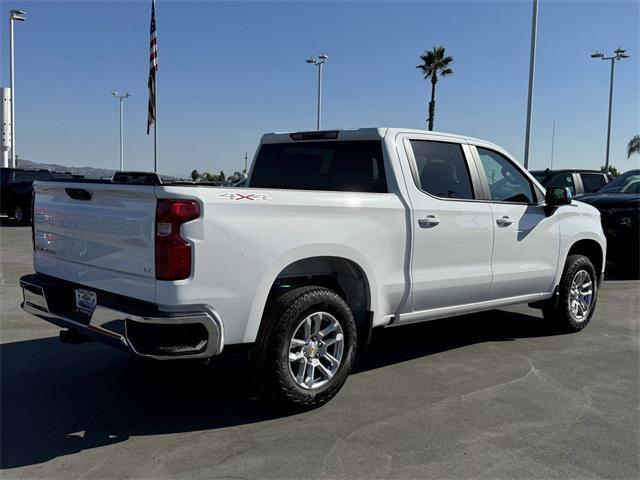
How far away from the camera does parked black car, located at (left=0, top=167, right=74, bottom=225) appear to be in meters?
18.9

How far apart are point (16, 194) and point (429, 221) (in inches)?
698

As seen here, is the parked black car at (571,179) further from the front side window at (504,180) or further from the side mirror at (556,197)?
the front side window at (504,180)

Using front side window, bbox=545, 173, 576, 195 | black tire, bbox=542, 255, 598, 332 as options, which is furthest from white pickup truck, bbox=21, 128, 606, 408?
front side window, bbox=545, 173, 576, 195

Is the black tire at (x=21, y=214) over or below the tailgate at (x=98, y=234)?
below

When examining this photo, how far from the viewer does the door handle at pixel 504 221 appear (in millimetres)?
5293

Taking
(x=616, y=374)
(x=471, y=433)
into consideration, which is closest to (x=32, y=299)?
(x=471, y=433)

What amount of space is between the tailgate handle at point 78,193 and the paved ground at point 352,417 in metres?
1.42

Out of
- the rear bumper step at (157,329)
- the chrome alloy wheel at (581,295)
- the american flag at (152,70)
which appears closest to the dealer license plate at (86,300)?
the rear bumper step at (157,329)

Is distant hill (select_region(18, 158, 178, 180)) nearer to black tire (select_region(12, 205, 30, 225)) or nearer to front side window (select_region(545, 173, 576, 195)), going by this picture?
black tire (select_region(12, 205, 30, 225))

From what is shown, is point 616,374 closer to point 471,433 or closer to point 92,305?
point 471,433

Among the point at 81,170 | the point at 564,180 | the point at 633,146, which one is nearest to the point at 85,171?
the point at 81,170

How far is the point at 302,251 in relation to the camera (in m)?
3.87

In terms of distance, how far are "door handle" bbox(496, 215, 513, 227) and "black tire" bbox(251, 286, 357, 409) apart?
1.99 metres

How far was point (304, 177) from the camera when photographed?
5184mm
